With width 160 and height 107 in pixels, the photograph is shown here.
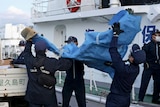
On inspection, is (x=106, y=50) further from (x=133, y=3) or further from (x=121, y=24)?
(x=133, y=3)

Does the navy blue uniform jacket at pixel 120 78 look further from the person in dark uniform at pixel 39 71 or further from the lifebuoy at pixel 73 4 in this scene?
the lifebuoy at pixel 73 4

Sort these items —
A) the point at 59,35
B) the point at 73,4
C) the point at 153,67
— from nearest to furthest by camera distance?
1. the point at 153,67
2. the point at 73,4
3. the point at 59,35

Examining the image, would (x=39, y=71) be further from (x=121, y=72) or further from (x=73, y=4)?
(x=73, y=4)

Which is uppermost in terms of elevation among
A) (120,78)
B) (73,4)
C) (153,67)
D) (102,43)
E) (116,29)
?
(73,4)

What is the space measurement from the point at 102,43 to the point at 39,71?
3.50ft

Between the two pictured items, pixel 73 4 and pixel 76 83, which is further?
pixel 73 4

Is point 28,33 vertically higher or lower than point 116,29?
lower

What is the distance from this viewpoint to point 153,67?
659 centimetres

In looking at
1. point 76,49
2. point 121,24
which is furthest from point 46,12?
point 121,24

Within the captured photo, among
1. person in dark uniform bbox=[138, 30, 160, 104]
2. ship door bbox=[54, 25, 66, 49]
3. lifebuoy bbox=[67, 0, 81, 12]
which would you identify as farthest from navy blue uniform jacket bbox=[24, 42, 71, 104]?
ship door bbox=[54, 25, 66, 49]

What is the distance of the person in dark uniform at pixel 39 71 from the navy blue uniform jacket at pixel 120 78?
0.88 m

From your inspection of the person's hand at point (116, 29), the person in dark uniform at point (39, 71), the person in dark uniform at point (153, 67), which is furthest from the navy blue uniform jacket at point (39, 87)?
the person in dark uniform at point (153, 67)

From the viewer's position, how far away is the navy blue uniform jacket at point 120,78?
4.21 m

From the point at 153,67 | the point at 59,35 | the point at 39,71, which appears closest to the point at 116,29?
the point at 39,71
